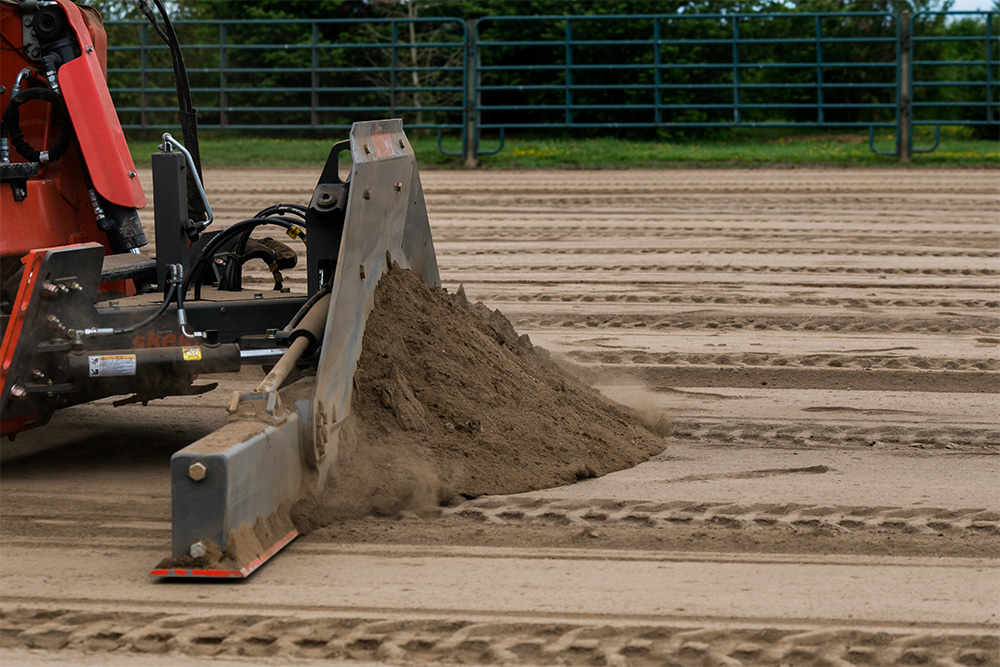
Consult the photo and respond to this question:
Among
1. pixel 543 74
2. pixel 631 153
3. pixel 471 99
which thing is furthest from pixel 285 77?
pixel 631 153

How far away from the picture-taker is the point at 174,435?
16.1 ft

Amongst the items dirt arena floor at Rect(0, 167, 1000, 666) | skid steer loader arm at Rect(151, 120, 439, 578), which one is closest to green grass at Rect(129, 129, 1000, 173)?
dirt arena floor at Rect(0, 167, 1000, 666)

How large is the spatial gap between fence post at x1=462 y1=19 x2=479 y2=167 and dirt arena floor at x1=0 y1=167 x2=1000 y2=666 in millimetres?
8990

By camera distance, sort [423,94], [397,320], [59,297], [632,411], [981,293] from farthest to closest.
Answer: [423,94]
[981,293]
[632,411]
[397,320]
[59,297]

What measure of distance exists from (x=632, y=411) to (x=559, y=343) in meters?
1.62

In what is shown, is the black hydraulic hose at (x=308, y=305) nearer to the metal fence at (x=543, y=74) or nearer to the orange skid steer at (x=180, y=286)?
the orange skid steer at (x=180, y=286)

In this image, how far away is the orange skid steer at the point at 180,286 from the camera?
3.35 meters

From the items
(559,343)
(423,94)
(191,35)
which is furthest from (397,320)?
(191,35)

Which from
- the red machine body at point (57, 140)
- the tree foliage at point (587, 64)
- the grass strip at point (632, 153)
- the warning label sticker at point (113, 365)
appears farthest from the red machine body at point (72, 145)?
the tree foliage at point (587, 64)

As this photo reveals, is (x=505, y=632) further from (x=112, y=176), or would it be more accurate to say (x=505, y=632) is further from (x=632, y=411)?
(x=112, y=176)

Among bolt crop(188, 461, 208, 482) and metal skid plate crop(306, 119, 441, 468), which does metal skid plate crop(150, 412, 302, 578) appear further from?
metal skid plate crop(306, 119, 441, 468)

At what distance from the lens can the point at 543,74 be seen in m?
20.8

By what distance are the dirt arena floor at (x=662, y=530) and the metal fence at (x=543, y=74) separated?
34.5 ft

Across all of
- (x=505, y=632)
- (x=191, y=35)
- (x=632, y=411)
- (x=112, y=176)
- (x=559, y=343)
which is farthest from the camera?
(x=191, y=35)
